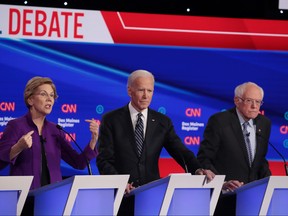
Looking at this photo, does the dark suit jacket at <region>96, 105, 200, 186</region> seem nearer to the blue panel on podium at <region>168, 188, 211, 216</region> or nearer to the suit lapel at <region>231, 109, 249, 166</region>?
the suit lapel at <region>231, 109, 249, 166</region>

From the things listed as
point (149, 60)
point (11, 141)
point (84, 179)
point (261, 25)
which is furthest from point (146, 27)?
point (84, 179)

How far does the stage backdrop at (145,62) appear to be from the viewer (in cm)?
866

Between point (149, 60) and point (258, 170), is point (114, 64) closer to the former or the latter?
point (149, 60)

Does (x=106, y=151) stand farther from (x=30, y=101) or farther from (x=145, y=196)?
(x=145, y=196)

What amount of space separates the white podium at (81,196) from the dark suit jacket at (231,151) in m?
1.81

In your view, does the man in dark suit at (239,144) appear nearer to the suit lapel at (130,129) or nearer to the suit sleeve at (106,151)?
the suit lapel at (130,129)

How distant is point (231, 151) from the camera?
7.42 meters

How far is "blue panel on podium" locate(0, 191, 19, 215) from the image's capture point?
17.4 feet

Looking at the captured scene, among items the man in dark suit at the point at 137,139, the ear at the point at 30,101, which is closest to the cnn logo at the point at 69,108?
the man in dark suit at the point at 137,139

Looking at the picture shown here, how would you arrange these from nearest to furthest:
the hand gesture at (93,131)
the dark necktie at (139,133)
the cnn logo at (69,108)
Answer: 1. the hand gesture at (93,131)
2. the dark necktie at (139,133)
3. the cnn logo at (69,108)

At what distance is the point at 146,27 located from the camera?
901 centimetres

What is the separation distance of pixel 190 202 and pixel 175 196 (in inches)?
5.0

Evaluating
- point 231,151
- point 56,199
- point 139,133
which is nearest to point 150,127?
point 139,133

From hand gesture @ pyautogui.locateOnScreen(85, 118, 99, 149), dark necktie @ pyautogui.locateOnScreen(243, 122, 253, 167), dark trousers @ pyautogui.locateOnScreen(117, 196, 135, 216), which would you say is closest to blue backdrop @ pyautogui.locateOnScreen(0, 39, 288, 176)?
dark necktie @ pyautogui.locateOnScreen(243, 122, 253, 167)
